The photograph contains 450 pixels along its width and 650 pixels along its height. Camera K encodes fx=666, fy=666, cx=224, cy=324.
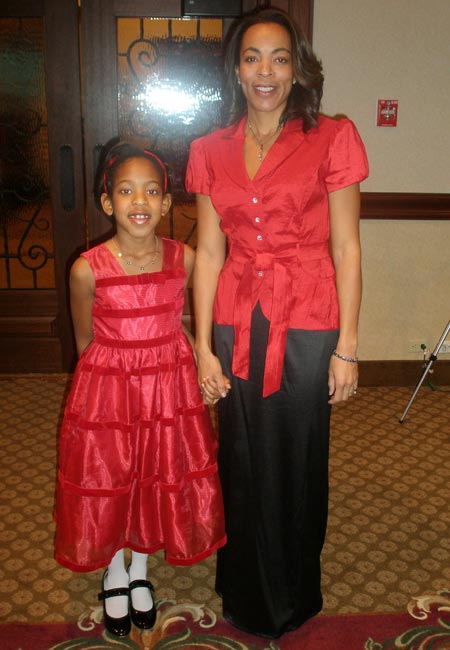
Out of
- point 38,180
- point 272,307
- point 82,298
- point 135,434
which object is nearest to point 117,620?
point 135,434

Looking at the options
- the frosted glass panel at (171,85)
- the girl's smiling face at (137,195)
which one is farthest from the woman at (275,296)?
the frosted glass panel at (171,85)

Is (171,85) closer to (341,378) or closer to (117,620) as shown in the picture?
(341,378)

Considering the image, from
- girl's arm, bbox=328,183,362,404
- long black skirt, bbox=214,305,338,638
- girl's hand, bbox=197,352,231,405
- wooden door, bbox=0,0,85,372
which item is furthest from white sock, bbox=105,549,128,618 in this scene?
wooden door, bbox=0,0,85,372

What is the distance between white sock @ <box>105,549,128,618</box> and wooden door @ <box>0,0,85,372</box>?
7.01ft

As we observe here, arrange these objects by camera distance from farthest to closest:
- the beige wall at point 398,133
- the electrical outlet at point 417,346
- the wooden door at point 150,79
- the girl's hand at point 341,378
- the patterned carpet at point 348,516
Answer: the electrical outlet at point 417,346 → the wooden door at point 150,79 → the beige wall at point 398,133 → the patterned carpet at point 348,516 → the girl's hand at point 341,378

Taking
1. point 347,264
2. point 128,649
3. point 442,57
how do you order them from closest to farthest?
1. point 347,264
2. point 128,649
3. point 442,57

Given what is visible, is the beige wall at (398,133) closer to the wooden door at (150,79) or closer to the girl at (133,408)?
the wooden door at (150,79)

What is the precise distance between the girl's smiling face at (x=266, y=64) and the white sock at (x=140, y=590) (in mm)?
1305

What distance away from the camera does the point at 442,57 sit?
3352mm

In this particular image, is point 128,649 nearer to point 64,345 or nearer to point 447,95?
point 64,345

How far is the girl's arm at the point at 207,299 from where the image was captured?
169 cm

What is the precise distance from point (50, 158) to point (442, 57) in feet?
6.95

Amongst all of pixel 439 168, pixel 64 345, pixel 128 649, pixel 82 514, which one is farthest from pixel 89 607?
pixel 439 168

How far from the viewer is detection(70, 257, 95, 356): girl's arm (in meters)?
1.76
